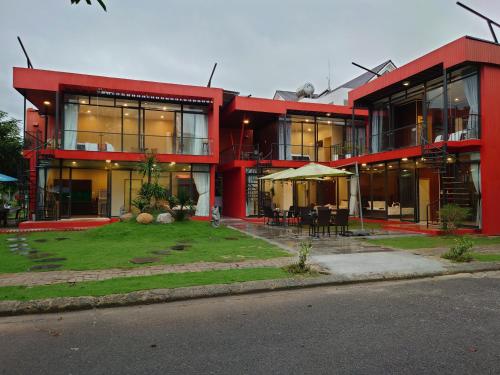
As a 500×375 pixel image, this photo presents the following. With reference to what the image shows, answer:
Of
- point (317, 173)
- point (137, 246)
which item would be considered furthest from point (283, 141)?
point (137, 246)

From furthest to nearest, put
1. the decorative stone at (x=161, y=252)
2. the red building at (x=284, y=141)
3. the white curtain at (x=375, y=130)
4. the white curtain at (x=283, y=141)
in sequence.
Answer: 1. the white curtain at (x=283, y=141)
2. the white curtain at (x=375, y=130)
3. the red building at (x=284, y=141)
4. the decorative stone at (x=161, y=252)

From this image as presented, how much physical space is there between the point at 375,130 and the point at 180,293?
17310 mm

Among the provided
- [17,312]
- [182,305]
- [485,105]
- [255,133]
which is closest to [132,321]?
[182,305]

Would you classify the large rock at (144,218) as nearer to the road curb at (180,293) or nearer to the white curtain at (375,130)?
the road curb at (180,293)

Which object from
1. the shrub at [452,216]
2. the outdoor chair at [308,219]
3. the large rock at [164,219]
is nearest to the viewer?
the shrub at [452,216]

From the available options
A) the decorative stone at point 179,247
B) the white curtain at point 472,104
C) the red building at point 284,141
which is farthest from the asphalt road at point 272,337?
the white curtain at point 472,104

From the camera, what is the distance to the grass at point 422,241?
10.0 metres

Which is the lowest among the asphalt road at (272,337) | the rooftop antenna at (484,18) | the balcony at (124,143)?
the asphalt road at (272,337)

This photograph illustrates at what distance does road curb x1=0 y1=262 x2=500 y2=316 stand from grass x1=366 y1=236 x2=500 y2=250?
3.15 meters

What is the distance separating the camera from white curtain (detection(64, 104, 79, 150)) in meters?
17.2

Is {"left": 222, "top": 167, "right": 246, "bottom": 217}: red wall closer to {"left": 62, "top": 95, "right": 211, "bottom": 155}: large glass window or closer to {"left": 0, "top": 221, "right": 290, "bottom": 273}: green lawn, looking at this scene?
{"left": 62, "top": 95, "right": 211, "bottom": 155}: large glass window

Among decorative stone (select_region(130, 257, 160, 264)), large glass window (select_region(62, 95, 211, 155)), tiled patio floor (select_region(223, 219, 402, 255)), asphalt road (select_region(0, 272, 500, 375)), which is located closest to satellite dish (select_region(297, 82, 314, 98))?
large glass window (select_region(62, 95, 211, 155))

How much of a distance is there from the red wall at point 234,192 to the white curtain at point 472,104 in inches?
443

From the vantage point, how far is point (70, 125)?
57.3ft
